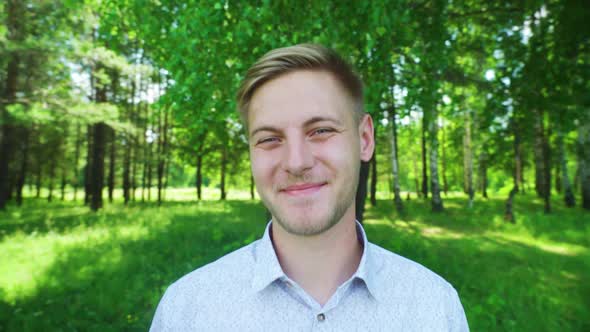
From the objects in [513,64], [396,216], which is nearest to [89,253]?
[513,64]

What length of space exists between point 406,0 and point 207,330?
18.3 feet

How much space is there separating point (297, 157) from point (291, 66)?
488mm

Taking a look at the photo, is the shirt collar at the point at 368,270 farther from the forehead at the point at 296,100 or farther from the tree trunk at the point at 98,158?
the tree trunk at the point at 98,158

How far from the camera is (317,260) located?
74.8 inches

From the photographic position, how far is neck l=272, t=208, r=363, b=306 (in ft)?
6.20

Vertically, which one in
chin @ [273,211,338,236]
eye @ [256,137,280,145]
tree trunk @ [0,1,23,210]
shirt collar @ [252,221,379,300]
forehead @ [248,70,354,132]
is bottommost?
shirt collar @ [252,221,379,300]

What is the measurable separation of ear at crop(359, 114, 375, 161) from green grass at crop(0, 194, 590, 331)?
173 inches

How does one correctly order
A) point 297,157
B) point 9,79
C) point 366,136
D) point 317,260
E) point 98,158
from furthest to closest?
point 98,158, point 9,79, point 366,136, point 317,260, point 297,157

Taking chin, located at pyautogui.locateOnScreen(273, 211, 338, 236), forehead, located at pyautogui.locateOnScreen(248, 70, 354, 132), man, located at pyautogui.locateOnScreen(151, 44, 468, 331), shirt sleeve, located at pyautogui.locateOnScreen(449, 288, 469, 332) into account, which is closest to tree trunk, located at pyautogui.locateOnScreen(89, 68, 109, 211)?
man, located at pyautogui.locateOnScreen(151, 44, 468, 331)

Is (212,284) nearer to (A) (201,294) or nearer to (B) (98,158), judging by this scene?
(A) (201,294)

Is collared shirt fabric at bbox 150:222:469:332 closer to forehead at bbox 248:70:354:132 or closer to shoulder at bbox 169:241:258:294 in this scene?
shoulder at bbox 169:241:258:294

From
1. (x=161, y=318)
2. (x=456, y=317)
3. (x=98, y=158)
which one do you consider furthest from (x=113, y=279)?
(x=98, y=158)

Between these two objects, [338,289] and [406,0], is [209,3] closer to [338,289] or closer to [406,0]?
[406,0]

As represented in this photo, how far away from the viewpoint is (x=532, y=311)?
18.8 ft
